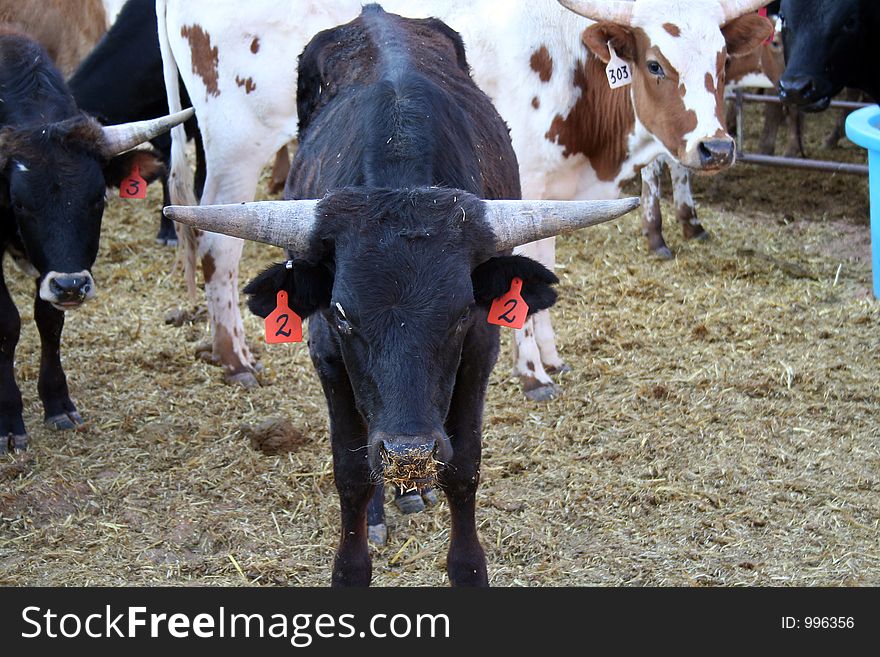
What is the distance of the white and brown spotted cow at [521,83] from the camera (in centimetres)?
532

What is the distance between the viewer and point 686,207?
8055 millimetres

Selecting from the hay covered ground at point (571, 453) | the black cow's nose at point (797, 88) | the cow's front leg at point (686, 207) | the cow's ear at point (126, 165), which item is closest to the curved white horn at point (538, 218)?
the hay covered ground at point (571, 453)

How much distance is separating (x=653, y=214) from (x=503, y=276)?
187 inches

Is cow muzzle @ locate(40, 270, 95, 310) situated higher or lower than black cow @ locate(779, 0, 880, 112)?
lower

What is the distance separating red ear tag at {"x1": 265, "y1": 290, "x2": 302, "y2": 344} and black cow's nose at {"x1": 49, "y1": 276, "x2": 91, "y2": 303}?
1921 millimetres

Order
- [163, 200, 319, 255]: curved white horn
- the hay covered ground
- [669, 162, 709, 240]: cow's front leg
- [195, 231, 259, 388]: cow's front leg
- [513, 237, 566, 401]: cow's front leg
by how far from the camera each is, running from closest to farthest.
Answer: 1. [163, 200, 319, 255]: curved white horn
2. the hay covered ground
3. [513, 237, 566, 401]: cow's front leg
4. [195, 231, 259, 388]: cow's front leg
5. [669, 162, 709, 240]: cow's front leg

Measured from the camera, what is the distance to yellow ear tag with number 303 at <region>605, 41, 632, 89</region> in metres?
5.28

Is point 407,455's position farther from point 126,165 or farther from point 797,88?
point 797,88

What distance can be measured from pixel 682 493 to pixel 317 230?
2.33 m

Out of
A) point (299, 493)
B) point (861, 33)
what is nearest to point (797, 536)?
point (299, 493)

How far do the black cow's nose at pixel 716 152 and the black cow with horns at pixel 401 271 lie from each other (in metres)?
1.56

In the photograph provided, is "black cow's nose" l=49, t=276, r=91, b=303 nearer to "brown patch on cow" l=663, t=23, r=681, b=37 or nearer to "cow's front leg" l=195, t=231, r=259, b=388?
"cow's front leg" l=195, t=231, r=259, b=388

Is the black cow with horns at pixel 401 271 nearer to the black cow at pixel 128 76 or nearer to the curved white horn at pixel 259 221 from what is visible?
the curved white horn at pixel 259 221

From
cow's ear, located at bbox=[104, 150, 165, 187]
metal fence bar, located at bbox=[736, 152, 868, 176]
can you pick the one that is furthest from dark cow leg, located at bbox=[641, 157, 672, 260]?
cow's ear, located at bbox=[104, 150, 165, 187]
